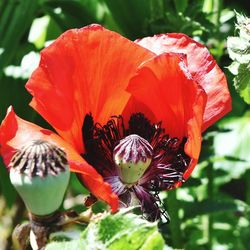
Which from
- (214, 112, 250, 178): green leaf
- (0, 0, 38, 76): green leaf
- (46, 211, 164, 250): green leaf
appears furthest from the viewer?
(214, 112, 250, 178): green leaf

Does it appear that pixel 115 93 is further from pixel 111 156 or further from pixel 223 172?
pixel 223 172

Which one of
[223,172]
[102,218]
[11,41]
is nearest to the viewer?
[102,218]

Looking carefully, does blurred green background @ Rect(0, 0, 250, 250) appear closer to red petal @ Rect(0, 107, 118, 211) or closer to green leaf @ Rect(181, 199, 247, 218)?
green leaf @ Rect(181, 199, 247, 218)

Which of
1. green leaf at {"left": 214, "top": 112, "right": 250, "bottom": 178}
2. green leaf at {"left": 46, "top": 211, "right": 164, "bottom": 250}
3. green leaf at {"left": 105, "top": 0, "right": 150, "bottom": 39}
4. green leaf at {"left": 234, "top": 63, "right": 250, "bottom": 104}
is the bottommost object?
Answer: green leaf at {"left": 214, "top": 112, "right": 250, "bottom": 178}

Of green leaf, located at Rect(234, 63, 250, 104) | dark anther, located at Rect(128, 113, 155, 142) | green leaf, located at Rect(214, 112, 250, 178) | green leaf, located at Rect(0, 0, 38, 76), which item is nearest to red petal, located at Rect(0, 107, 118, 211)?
dark anther, located at Rect(128, 113, 155, 142)

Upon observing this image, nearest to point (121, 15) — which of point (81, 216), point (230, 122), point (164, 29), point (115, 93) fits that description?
point (164, 29)

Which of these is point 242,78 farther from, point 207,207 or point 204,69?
point 207,207

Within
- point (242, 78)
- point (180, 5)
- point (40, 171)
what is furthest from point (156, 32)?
point (40, 171)

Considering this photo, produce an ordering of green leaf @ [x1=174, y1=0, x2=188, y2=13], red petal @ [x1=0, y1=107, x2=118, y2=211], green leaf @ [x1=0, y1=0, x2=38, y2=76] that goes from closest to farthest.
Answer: red petal @ [x1=0, y1=107, x2=118, y2=211] → green leaf @ [x1=174, y1=0, x2=188, y2=13] → green leaf @ [x1=0, y1=0, x2=38, y2=76]
